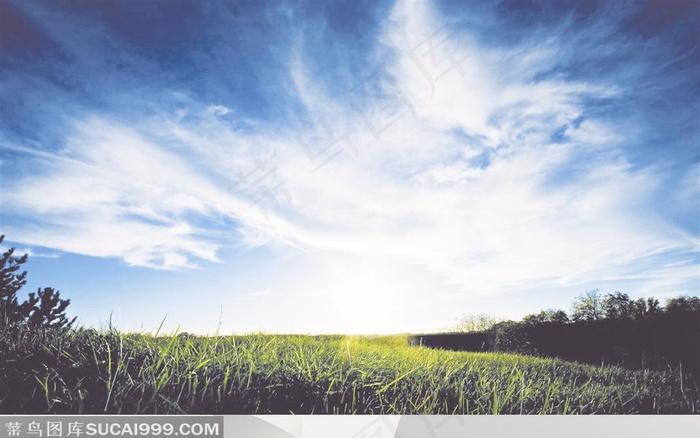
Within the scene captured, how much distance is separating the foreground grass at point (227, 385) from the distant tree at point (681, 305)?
7.91 ft

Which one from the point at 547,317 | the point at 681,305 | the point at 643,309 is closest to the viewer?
the point at 681,305

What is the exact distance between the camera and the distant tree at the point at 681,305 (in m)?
4.05

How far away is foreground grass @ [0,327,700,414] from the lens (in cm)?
130

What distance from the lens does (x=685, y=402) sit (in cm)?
221

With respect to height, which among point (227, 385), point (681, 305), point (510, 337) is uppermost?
point (681, 305)

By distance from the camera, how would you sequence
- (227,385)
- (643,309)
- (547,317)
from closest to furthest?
(227,385)
(643,309)
(547,317)

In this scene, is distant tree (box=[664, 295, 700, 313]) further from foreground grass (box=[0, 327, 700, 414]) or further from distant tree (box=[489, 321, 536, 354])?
distant tree (box=[489, 321, 536, 354])

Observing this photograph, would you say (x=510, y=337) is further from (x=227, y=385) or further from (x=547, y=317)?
(x=227, y=385)

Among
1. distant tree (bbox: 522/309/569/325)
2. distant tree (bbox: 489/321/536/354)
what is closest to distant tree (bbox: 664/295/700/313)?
distant tree (bbox: 522/309/569/325)

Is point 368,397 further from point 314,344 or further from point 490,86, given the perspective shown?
point 490,86

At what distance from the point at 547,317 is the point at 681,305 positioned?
9.92ft

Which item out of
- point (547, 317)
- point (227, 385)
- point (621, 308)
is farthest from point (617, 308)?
point (227, 385)

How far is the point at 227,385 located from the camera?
4.70ft

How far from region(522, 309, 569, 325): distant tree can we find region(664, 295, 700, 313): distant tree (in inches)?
82.1
